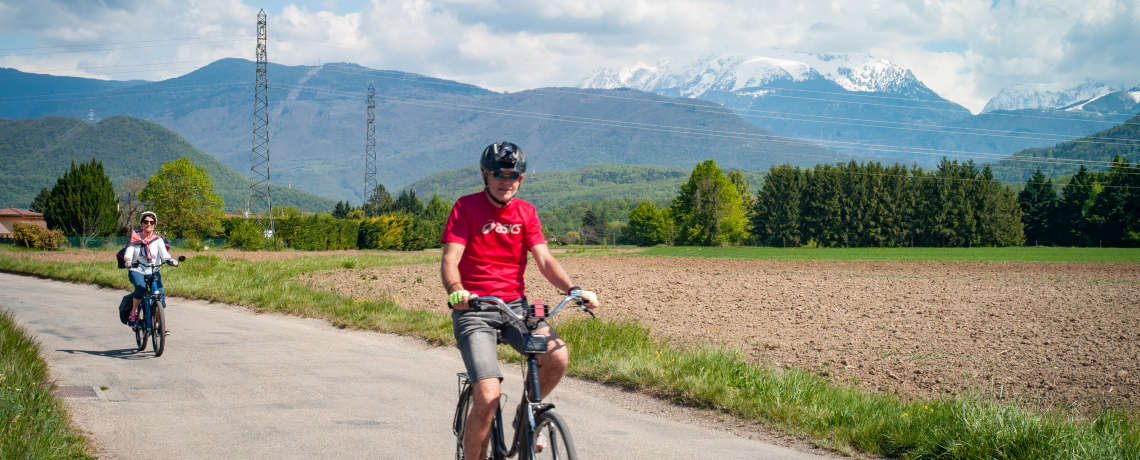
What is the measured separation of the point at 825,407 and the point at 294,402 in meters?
5.04

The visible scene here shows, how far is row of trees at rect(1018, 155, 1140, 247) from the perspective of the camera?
7288cm

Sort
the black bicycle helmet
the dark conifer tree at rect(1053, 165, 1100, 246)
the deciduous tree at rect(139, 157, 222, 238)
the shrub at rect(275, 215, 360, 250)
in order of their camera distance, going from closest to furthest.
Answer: the black bicycle helmet, the shrub at rect(275, 215, 360, 250), the deciduous tree at rect(139, 157, 222, 238), the dark conifer tree at rect(1053, 165, 1100, 246)

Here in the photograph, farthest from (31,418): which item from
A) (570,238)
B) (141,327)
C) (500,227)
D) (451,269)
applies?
(570,238)

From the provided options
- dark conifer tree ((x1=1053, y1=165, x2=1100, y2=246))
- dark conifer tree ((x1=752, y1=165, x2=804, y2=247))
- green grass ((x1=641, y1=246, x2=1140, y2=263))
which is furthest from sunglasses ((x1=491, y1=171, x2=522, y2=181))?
dark conifer tree ((x1=1053, y1=165, x2=1100, y2=246))

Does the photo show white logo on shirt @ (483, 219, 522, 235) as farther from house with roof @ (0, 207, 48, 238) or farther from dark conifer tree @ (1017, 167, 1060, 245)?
house with roof @ (0, 207, 48, 238)

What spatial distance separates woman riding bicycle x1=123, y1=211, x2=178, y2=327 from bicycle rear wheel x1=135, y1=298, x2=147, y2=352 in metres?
0.05

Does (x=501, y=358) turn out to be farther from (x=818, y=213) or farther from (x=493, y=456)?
(x=818, y=213)

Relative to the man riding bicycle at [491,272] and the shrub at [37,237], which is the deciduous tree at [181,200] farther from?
the man riding bicycle at [491,272]

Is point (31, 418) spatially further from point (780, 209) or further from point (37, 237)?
point (780, 209)

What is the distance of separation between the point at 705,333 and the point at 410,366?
256 inches

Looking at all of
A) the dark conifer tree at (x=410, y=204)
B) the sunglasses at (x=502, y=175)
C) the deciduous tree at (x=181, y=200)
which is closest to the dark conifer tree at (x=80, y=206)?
the deciduous tree at (x=181, y=200)

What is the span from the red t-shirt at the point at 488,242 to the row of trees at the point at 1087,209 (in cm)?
8648

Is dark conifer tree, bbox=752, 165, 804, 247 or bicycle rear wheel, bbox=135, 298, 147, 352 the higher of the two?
dark conifer tree, bbox=752, 165, 804, 247

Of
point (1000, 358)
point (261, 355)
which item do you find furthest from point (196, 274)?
point (1000, 358)
